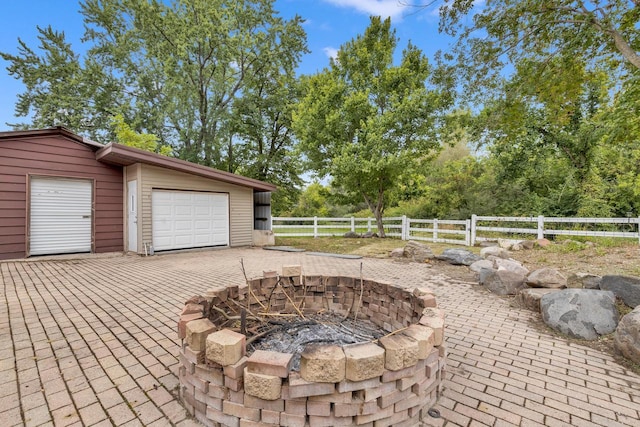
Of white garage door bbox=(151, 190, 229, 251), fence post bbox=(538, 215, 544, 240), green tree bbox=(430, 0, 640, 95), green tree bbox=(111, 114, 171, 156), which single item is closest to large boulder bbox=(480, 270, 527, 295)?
green tree bbox=(430, 0, 640, 95)

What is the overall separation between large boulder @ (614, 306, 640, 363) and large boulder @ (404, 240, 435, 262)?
172 inches

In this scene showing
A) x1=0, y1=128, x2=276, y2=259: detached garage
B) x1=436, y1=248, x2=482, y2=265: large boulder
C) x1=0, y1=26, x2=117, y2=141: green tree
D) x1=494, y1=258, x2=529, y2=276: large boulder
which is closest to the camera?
x1=494, y1=258, x2=529, y2=276: large boulder

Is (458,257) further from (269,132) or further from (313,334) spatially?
(269,132)

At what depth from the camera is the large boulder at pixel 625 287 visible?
3.04 meters

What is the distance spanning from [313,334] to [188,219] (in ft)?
24.3

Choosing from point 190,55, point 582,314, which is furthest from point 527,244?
point 190,55

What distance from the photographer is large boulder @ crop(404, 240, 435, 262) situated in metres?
6.82

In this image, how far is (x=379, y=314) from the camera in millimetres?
Result: 2631

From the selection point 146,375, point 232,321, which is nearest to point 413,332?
point 232,321

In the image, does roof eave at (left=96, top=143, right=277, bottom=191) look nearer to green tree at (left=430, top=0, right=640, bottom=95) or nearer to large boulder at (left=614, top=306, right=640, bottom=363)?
green tree at (left=430, top=0, right=640, bottom=95)

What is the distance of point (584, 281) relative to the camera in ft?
12.2

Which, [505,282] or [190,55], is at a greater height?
[190,55]

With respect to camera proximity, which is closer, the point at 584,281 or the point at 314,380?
the point at 314,380

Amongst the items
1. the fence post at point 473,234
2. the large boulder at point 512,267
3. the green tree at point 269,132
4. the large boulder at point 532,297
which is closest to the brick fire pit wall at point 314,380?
the large boulder at point 532,297
